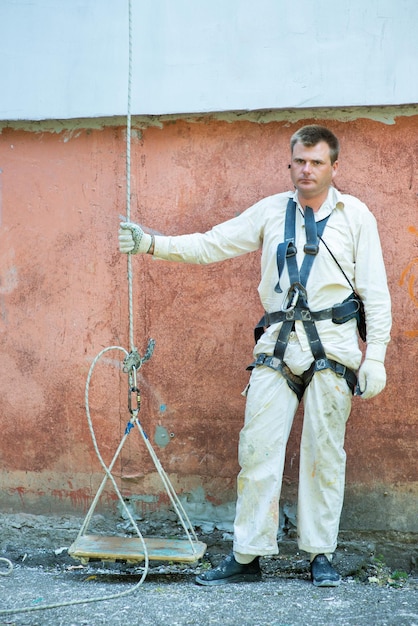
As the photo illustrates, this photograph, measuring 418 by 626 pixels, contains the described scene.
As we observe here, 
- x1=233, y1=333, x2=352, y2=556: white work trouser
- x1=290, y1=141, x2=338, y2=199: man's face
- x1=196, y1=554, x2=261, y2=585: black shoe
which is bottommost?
x1=196, y1=554, x2=261, y2=585: black shoe

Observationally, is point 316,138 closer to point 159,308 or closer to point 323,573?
point 159,308

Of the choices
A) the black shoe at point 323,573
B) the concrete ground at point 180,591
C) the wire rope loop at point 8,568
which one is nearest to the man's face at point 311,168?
the black shoe at point 323,573

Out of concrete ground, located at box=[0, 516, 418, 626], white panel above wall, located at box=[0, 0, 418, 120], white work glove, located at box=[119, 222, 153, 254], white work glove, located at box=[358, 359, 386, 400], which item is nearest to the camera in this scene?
concrete ground, located at box=[0, 516, 418, 626]

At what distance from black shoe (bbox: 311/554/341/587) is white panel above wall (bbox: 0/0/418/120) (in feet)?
7.66

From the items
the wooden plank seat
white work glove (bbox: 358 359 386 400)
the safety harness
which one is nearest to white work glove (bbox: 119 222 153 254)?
the safety harness

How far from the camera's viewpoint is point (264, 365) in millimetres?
3990

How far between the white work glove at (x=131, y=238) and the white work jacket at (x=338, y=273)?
9 cm

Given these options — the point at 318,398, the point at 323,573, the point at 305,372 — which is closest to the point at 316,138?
the point at 305,372

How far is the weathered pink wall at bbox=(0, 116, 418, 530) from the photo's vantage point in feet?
14.5

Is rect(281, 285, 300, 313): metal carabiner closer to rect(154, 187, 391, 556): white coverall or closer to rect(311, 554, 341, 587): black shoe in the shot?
rect(154, 187, 391, 556): white coverall

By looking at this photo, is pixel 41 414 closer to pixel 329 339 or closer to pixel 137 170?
pixel 137 170

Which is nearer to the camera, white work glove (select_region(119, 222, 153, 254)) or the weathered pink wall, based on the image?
white work glove (select_region(119, 222, 153, 254))

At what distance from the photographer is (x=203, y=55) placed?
439 cm

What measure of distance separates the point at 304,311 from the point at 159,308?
1025 mm
